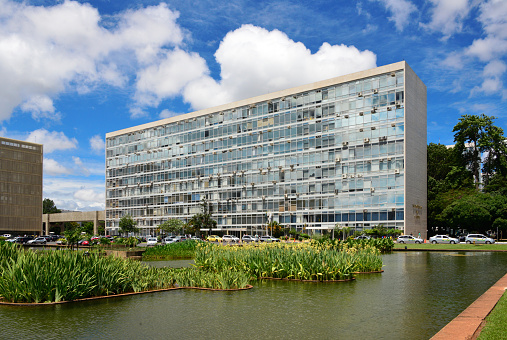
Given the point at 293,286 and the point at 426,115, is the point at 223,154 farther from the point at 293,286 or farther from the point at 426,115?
the point at 293,286

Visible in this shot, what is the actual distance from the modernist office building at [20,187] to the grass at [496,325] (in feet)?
464

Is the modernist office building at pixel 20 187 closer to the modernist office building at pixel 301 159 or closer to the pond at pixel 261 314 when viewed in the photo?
the modernist office building at pixel 301 159

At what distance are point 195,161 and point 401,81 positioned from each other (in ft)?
161

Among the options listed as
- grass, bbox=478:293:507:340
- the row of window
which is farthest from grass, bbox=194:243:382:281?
the row of window

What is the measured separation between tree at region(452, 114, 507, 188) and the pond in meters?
76.7

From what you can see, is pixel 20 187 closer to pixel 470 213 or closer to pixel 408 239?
pixel 408 239

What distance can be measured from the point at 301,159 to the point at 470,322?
249 feet

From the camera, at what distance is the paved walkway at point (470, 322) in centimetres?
874

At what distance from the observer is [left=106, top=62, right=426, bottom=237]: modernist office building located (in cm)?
7481

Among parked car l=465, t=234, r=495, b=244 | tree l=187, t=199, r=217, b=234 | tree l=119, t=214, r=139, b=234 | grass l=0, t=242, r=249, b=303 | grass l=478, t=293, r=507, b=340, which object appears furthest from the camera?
tree l=119, t=214, r=139, b=234

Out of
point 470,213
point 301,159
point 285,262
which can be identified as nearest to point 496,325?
point 285,262

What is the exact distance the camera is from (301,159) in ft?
281

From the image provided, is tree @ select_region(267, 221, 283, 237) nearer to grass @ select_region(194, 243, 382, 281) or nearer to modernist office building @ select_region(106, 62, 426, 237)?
modernist office building @ select_region(106, 62, 426, 237)

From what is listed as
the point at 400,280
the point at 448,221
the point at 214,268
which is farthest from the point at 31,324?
the point at 448,221
